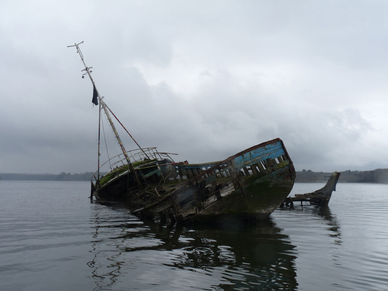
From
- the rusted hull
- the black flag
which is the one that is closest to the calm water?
the rusted hull

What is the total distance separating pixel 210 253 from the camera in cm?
1220

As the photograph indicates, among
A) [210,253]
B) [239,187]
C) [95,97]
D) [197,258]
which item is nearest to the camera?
[197,258]

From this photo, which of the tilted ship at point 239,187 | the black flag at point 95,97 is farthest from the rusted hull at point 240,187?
the black flag at point 95,97

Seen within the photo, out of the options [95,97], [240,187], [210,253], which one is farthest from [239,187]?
[95,97]

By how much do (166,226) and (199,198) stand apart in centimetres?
300

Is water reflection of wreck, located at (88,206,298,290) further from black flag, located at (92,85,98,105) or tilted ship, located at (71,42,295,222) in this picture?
black flag, located at (92,85,98,105)

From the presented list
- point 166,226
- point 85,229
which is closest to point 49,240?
point 85,229

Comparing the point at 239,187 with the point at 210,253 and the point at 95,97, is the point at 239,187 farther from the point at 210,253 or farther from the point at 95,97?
the point at 95,97

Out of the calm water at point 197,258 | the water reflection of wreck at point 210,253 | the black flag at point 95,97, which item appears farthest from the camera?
the black flag at point 95,97

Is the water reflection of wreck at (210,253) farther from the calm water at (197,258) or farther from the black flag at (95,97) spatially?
the black flag at (95,97)

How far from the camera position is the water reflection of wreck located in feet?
30.2

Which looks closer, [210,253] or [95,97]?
[210,253]

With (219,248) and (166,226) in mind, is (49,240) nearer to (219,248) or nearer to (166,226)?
(166,226)

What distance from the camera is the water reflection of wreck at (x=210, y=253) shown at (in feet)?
30.2
